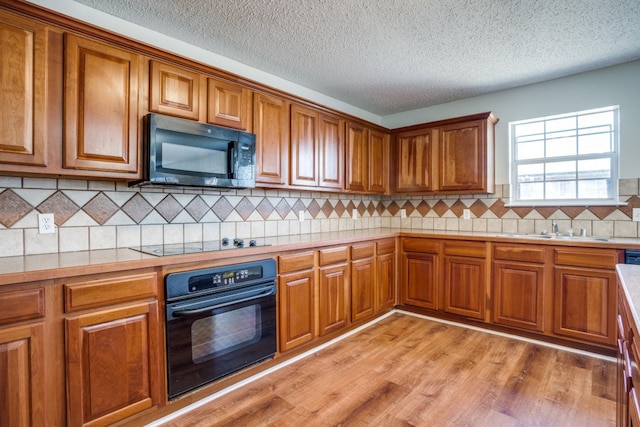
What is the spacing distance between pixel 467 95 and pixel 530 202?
1341 mm

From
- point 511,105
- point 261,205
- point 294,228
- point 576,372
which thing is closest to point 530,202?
point 511,105

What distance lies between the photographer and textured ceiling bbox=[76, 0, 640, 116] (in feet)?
6.91

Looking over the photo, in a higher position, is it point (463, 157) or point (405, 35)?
point (405, 35)

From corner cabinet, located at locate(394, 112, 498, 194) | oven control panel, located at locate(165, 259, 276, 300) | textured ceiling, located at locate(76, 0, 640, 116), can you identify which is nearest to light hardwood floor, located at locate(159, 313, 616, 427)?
oven control panel, located at locate(165, 259, 276, 300)

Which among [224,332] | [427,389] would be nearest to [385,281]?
[427,389]

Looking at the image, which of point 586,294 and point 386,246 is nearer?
point 586,294

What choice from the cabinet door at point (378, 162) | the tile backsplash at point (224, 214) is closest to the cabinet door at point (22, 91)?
the tile backsplash at point (224, 214)

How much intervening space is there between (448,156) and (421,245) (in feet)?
3.34

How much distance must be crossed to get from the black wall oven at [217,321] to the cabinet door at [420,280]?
1823mm

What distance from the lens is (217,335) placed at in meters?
2.05

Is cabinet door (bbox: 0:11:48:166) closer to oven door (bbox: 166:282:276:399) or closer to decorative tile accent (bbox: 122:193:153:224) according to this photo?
decorative tile accent (bbox: 122:193:153:224)

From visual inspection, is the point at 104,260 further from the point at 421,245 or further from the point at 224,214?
the point at 421,245

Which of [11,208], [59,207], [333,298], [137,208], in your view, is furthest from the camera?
[333,298]

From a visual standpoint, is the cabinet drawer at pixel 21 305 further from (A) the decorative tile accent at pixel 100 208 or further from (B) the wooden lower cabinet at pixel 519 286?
(B) the wooden lower cabinet at pixel 519 286
